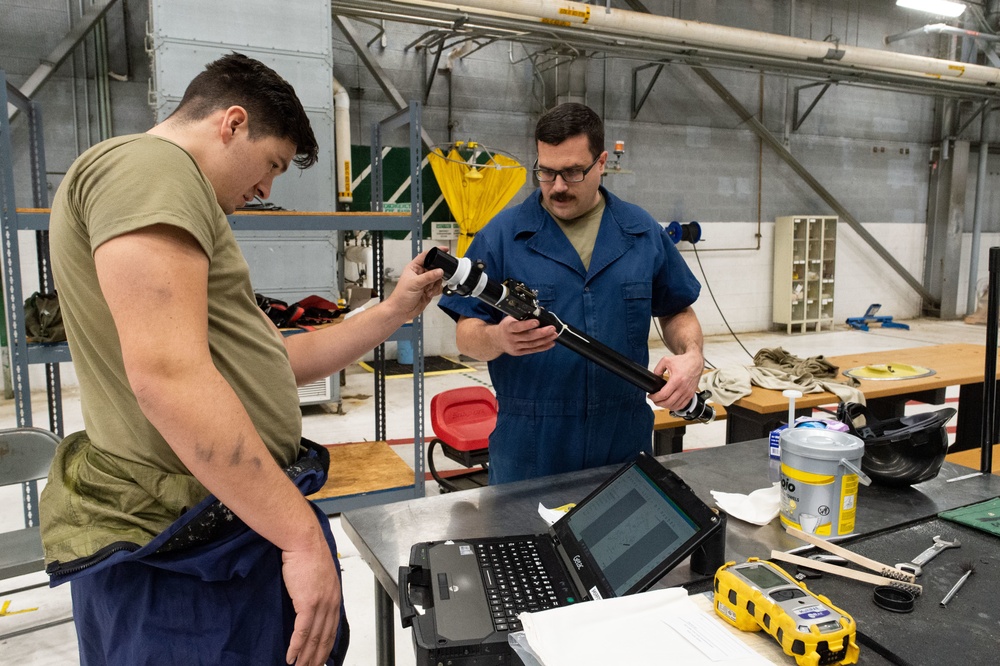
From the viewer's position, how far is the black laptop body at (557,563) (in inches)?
37.3

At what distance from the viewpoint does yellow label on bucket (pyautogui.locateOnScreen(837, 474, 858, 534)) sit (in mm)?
1217

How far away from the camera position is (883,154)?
30.4 ft

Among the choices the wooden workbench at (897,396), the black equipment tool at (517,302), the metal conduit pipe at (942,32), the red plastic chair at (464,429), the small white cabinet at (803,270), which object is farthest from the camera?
the small white cabinet at (803,270)

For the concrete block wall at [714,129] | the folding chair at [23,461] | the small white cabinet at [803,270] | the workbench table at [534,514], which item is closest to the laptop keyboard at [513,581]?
the workbench table at [534,514]

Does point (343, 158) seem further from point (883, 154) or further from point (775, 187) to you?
point (883, 154)

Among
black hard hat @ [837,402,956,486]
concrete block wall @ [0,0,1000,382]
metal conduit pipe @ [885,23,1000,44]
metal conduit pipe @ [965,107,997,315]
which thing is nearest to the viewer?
black hard hat @ [837,402,956,486]

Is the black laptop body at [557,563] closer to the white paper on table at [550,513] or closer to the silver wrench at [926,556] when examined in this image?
the white paper on table at [550,513]

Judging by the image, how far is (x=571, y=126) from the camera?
69.4 inches

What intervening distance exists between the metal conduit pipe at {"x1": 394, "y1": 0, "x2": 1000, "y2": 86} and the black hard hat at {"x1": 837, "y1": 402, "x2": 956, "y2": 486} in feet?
15.2

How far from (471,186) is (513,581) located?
5.63 meters

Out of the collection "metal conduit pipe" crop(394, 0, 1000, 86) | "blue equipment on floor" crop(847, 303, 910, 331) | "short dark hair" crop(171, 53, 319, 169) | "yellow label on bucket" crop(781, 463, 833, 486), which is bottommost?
"blue equipment on floor" crop(847, 303, 910, 331)

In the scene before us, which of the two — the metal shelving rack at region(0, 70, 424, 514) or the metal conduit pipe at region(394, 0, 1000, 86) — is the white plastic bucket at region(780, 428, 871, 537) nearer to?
the metal shelving rack at region(0, 70, 424, 514)

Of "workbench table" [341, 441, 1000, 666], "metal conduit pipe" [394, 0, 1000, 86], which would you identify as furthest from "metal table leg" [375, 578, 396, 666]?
"metal conduit pipe" [394, 0, 1000, 86]

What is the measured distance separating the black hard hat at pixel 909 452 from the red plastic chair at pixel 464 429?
183 cm
